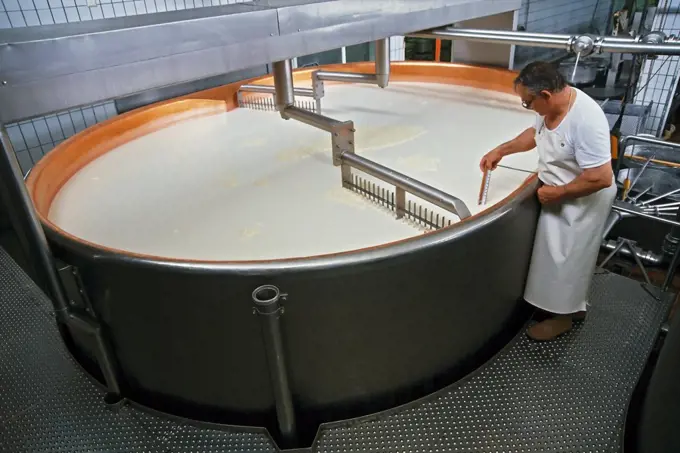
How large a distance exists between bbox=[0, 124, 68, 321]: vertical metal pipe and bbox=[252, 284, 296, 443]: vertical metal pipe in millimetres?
686

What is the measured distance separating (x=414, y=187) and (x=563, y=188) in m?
0.53

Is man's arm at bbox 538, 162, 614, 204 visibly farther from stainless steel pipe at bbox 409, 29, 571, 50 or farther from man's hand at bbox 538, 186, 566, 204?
stainless steel pipe at bbox 409, 29, 571, 50

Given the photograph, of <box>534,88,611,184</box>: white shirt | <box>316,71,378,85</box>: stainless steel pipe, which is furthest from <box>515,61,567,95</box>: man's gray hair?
<box>316,71,378,85</box>: stainless steel pipe

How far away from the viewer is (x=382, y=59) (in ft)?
8.68

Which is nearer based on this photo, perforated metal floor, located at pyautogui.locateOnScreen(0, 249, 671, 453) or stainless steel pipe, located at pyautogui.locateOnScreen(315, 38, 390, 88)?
perforated metal floor, located at pyautogui.locateOnScreen(0, 249, 671, 453)

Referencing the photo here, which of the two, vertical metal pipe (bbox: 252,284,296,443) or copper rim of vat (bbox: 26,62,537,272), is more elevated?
copper rim of vat (bbox: 26,62,537,272)

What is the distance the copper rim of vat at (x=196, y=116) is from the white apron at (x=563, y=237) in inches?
4.8

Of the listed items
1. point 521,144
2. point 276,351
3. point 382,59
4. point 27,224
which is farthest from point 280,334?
point 382,59

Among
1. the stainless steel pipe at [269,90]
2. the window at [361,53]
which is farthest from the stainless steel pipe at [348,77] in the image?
the window at [361,53]

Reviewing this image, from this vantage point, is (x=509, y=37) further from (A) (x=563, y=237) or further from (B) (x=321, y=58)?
(B) (x=321, y=58)

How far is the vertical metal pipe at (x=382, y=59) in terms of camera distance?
8.42ft

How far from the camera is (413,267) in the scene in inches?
58.3

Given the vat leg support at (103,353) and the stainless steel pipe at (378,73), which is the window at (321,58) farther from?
the vat leg support at (103,353)

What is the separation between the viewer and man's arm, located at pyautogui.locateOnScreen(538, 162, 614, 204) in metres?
1.69
